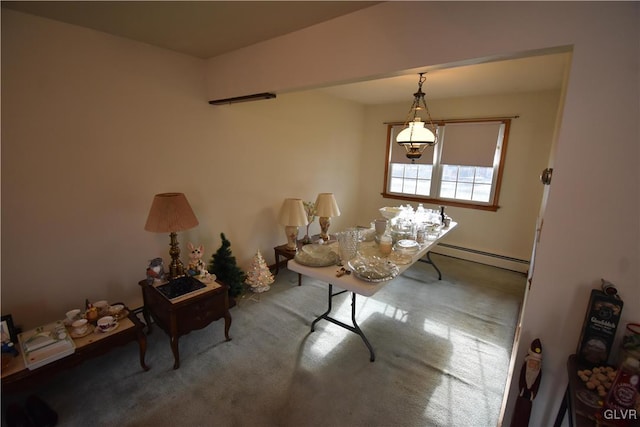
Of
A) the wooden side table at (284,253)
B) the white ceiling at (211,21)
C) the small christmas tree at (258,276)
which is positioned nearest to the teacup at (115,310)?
the small christmas tree at (258,276)

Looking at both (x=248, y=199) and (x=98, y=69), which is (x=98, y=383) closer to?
(x=248, y=199)

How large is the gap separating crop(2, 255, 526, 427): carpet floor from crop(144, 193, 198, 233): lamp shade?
1040 millimetres

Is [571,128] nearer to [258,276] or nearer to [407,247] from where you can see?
[407,247]

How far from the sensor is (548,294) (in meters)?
1.23

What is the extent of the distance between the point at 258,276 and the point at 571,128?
9.51 ft

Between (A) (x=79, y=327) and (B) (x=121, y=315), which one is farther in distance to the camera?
(B) (x=121, y=315)

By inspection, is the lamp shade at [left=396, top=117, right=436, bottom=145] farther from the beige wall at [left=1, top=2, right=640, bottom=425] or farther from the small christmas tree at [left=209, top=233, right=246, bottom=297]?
the small christmas tree at [left=209, top=233, right=246, bottom=297]

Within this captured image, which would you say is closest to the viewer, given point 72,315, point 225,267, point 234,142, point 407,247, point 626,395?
point 626,395

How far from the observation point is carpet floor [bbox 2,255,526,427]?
5.59 feet

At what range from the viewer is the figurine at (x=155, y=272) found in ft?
7.29

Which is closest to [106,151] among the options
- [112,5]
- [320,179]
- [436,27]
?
[112,5]

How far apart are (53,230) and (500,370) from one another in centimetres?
359

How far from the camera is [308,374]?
201 cm

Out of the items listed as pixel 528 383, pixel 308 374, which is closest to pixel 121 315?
pixel 308 374
